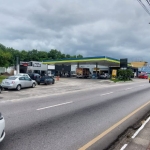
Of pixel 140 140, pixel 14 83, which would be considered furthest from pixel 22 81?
pixel 140 140

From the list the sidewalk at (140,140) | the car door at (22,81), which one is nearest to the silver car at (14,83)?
the car door at (22,81)

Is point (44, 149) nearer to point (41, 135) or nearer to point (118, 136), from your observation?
point (41, 135)

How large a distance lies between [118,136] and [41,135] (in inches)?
98.5

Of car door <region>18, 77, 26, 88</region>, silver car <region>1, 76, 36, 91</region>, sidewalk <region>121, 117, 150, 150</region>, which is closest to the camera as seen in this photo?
sidewalk <region>121, 117, 150, 150</region>

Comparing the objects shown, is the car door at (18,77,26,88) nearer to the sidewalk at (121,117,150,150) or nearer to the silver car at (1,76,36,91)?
the silver car at (1,76,36,91)

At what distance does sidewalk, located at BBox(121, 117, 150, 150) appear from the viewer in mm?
5621

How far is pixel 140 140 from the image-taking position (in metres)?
6.23

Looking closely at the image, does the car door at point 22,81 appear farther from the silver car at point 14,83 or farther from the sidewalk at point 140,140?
the sidewalk at point 140,140

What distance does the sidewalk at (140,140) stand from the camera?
5.62 metres

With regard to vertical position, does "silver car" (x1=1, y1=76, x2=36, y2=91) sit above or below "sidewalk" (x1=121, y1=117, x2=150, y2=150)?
above

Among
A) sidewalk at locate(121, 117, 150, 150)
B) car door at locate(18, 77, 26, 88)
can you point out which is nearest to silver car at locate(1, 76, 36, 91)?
car door at locate(18, 77, 26, 88)

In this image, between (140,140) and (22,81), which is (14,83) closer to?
(22,81)

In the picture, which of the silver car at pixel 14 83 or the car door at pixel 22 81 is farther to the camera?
the car door at pixel 22 81

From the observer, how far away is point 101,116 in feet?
31.5
